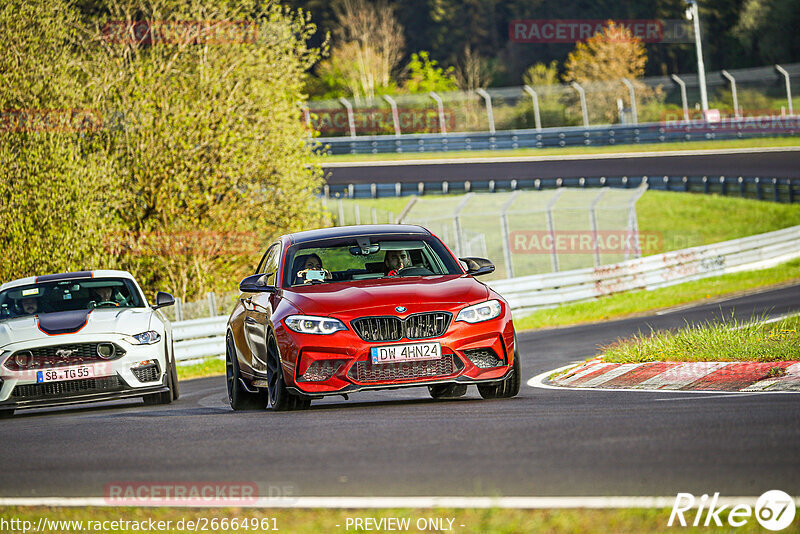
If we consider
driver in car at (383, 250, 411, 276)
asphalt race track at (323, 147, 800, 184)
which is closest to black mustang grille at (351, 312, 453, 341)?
driver in car at (383, 250, 411, 276)

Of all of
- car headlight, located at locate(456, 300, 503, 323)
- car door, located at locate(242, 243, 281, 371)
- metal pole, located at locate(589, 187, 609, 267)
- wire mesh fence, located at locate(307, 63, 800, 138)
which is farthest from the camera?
Result: wire mesh fence, located at locate(307, 63, 800, 138)

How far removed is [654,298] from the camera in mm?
27016

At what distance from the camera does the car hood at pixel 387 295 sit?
31.4 ft

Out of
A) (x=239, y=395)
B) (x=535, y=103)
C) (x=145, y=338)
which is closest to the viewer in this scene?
(x=239, y=395)

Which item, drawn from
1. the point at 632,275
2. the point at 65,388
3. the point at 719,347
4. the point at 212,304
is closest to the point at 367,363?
the point at 719,347

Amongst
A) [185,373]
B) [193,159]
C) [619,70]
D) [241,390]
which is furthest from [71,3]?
[619,70]

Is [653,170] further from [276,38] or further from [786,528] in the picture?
[786,528]

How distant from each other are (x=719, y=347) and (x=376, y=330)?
4.13 metres

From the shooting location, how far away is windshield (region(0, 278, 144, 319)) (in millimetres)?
13684

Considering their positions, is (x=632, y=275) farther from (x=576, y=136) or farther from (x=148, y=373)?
(x=576, y=136)

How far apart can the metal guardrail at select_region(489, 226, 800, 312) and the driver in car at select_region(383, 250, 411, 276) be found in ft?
42.6

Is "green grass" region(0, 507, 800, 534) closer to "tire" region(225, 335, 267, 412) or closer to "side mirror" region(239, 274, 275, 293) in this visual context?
"side mirror" region(239, 274, 275, 293)

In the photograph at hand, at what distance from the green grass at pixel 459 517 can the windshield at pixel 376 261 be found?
501 cm

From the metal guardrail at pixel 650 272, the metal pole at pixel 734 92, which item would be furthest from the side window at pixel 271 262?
the metal pole at pixel 734 92
